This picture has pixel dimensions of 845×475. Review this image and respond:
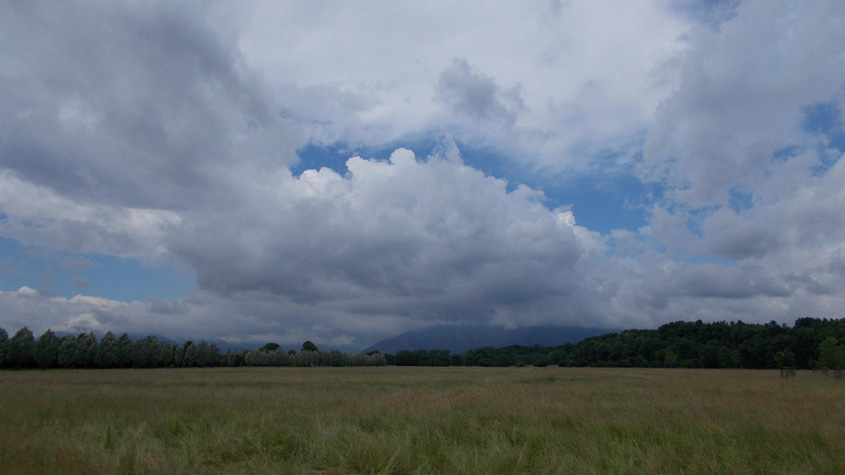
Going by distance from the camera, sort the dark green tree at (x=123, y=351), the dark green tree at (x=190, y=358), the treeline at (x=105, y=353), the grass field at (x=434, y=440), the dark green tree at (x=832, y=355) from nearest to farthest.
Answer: the grass field at (x=434, y=440) < the dark green tree at (x=832, y=355) < the treeline at (x=105, y=353) < the dark green tree at (x=123, y=351) < the dark green tree at (x=190, y=358)

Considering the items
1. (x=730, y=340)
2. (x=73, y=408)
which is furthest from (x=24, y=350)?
(x=730, y=340)

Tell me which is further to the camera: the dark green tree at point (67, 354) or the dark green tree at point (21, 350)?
the dark green tree at point (67, 354)

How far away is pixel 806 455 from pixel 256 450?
1051 centimetres

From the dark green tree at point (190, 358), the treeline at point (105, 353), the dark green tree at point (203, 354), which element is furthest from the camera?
the dark green tree at point (203, 354)

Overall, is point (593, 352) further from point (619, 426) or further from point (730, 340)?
point (619, 426)

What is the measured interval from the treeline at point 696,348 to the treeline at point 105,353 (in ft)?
188

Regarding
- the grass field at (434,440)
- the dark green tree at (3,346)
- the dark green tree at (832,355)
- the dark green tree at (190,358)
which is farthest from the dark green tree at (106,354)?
the dark green tree at (832,355)

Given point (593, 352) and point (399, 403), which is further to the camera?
point (593, 352)

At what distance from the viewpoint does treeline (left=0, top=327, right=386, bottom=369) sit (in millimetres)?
71206

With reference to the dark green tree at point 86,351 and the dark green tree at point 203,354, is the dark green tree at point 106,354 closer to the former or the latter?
the dark green tree at point 86,351

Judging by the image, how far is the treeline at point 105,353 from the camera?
234ft

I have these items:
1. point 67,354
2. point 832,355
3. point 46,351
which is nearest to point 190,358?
point 67,354

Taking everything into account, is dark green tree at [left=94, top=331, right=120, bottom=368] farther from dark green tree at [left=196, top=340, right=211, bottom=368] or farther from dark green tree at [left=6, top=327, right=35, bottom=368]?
dark green tree at [left=196, top=340, right=211, bottom=368]

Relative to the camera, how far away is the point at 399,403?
610 inches
